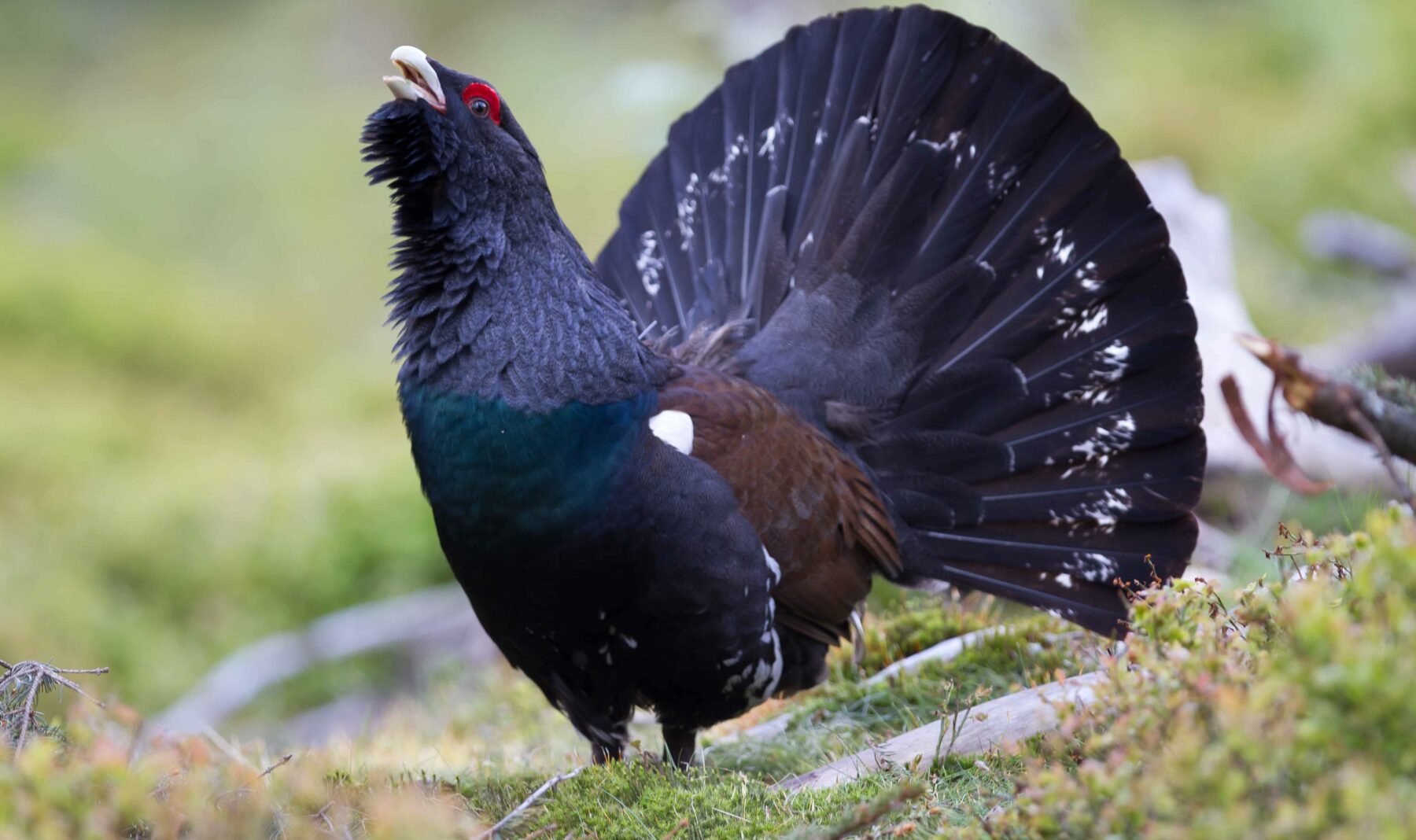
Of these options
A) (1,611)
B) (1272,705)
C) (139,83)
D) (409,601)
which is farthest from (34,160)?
(1272,705)

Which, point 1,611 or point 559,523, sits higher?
point 559,523

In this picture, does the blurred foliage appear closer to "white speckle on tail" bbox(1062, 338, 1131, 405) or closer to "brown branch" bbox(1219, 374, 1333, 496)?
"brown branch" bbox(1219, 374, 1333, 496)

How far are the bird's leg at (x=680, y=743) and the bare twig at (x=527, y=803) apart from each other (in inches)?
31.4

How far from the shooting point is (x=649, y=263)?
5.78m

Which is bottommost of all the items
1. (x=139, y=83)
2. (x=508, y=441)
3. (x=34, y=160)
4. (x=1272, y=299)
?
(x=508, y=441)

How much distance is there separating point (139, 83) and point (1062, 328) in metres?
20.2

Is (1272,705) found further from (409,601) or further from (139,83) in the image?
(139,83)

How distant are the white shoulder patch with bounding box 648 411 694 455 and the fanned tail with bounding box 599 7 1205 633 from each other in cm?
86

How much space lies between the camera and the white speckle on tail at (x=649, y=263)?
5.76 metres

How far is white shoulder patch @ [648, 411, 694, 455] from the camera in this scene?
161 inches

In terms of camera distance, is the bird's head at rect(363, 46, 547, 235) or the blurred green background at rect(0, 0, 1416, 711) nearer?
the bird's head at rect(363, 46, 547, 235)

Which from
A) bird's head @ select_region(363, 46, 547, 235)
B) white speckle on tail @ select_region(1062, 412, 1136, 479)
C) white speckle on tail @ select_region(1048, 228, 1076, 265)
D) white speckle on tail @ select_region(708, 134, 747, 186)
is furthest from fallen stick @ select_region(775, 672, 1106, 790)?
white speckle on tail @ select_region(708, 134, 747, 186)

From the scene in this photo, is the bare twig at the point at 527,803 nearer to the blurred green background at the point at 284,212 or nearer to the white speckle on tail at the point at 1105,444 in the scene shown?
the white speckle on tail at the point at 1105,444

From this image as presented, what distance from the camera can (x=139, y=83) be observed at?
20.8 metres
